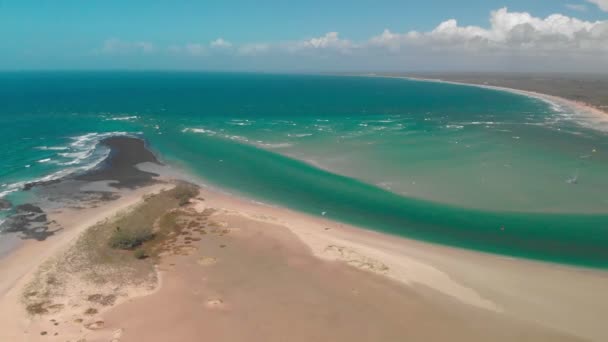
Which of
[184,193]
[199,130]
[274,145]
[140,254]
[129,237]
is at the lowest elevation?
[140,254]

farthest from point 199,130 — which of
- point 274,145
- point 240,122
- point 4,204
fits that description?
point 4,204

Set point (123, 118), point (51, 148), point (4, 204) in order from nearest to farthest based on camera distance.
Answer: point (4, 204) → point (51, 148) → point (123, 118)

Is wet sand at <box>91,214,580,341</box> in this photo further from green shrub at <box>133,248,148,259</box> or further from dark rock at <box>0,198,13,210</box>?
dark rock at <box>0,198,13,210</box>

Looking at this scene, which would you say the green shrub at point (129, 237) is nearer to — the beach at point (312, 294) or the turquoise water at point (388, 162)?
the beach at point (312, 294)

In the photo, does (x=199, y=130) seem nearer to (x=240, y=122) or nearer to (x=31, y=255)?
(x=240, y=122)

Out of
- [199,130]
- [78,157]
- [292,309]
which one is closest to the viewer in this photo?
[292,309]

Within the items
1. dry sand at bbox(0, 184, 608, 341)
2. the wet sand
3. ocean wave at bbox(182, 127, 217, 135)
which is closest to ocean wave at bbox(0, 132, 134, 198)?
ocean wave at bbox(182, 127, 217, 135)

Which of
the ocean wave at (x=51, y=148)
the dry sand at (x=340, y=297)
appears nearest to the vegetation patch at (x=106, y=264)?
the dry sand at (x=340, y=297)
